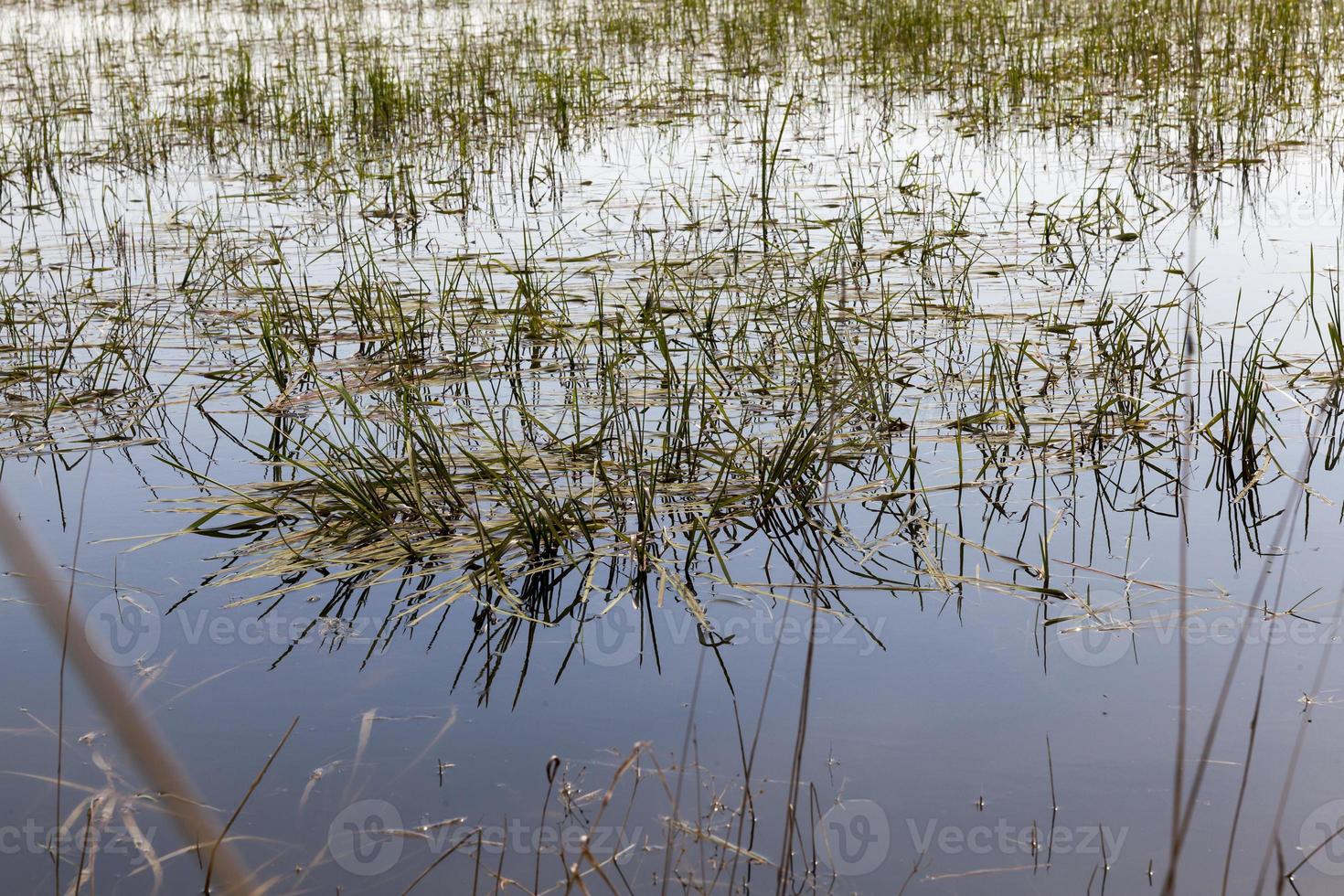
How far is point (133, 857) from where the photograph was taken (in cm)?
179

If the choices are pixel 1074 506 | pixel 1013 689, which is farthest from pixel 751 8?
pixel 1013 689

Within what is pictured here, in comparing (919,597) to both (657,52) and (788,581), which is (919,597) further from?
(657,52)

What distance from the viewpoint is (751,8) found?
10.9m

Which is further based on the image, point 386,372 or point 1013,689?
point 386,372

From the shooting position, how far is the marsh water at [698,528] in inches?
71.2

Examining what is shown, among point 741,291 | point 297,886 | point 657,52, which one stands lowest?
point 297,886

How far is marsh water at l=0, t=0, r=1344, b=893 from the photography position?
181 centimetres

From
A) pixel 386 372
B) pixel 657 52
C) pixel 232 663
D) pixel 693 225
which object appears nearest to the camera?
pixel 232 663

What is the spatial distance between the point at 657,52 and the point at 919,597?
794cm

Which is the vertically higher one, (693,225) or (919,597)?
(693,225)

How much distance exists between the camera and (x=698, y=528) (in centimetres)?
261

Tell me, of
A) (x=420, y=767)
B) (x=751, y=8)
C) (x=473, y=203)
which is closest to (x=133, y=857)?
(x=420, y=767)

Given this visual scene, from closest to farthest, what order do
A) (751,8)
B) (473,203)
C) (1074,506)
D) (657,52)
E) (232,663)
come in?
(232,663) < (1074,506) < (473,203) < (657,52) < (751,8)

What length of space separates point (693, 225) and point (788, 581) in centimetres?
275
